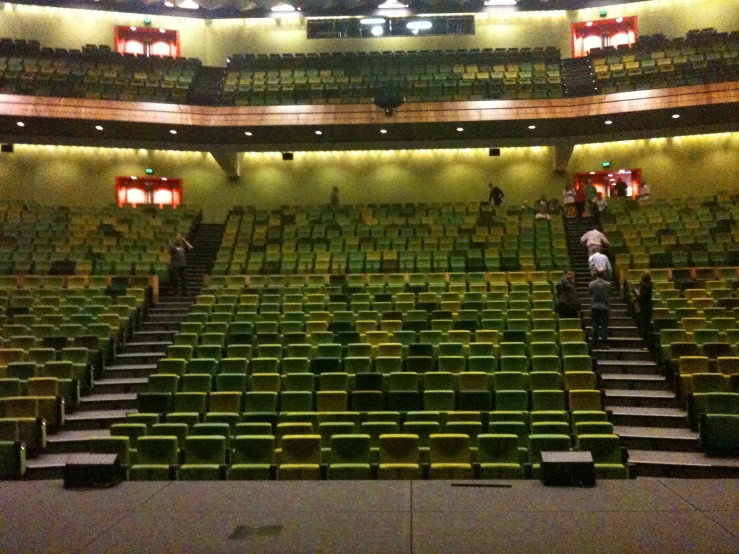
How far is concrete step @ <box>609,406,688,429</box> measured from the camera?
5922 mm

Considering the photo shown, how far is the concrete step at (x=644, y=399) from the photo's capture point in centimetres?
630

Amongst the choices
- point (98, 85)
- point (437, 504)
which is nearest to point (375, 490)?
point (437, 504)

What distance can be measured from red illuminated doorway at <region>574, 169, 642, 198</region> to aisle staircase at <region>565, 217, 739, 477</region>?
6.62 meters

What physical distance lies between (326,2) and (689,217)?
9101 millimetres

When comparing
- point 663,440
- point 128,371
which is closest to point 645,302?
point 663,440

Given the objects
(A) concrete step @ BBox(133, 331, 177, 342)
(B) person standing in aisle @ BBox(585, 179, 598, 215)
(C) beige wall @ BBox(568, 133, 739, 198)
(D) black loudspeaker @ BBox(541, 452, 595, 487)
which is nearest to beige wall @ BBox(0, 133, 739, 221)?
(C) beige wall @ BBox(568, 133, 739, 198)

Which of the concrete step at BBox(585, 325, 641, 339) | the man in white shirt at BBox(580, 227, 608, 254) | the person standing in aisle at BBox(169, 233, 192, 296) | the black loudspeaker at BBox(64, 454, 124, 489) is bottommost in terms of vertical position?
the black loudspeaker at BBox(64, 454, 124, 489)

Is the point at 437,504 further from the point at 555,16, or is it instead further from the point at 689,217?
the point at 555,16

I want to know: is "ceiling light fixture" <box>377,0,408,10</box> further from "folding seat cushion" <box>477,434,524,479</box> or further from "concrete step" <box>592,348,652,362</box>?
"folding seat cushion" <box>477,434,524,479</box>

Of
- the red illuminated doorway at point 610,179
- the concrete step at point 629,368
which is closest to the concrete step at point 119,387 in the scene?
the concrete step at point 629,368

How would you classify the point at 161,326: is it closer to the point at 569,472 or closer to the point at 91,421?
the point at 91,421

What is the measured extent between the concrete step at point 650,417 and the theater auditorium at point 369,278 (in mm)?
18

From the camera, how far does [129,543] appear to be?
354cm

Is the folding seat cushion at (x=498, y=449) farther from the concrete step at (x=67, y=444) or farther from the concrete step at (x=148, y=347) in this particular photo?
the concrete step at (x=148, y=347)
